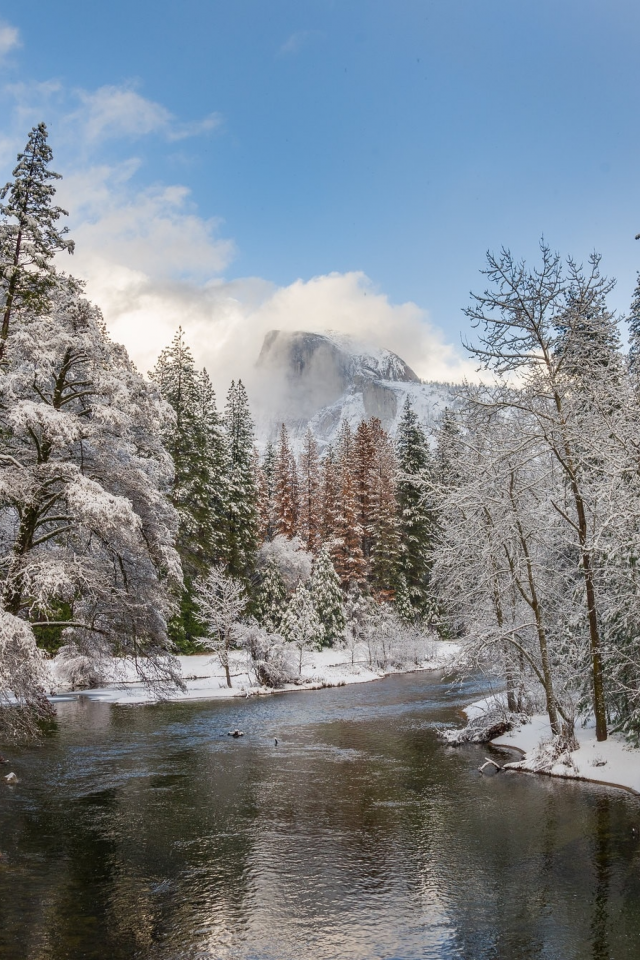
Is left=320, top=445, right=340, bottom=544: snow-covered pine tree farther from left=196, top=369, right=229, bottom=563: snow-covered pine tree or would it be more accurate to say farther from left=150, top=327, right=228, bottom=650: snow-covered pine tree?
left=150, top=327, right=228, bottom=650: snow-covered pine tree

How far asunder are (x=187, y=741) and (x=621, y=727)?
1389 cm

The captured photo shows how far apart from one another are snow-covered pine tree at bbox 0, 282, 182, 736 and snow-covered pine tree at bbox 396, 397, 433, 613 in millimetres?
42489

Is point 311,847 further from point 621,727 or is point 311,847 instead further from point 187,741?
point 187,741

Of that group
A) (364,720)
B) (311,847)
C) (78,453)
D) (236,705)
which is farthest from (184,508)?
(311,847)

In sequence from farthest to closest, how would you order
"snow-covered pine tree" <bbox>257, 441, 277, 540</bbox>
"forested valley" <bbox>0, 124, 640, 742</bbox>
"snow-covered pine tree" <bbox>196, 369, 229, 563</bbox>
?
"snow-covered pine tree" <bbox>257, 441, 277, 540</bbox> → "snow-covered pine tree" <bbox>196, 369, 229, 563</bbox> → "forested valley" <bbox>0, 124, 640, 742</bbox>

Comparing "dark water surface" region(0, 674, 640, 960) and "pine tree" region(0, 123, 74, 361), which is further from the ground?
"pine tree" region(0, 123, 74, 361)

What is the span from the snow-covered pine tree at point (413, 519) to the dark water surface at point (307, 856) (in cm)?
3560

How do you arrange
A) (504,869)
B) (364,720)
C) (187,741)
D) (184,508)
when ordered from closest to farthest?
(504,869) < (187,741) < (364,720) < (184,508)

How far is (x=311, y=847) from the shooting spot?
12312mm

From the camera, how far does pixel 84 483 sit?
1236cm

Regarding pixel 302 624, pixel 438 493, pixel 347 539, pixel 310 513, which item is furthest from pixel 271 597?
pixel 438 493

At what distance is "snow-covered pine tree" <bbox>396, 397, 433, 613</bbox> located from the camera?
185ft

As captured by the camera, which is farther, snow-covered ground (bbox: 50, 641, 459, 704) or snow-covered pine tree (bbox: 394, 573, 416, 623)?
snow-covered pine tree (bbox: 394, 573, 416, 623)

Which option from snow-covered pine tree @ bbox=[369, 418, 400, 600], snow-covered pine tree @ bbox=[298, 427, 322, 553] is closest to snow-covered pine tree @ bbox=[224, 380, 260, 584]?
snow-covered pine tree @ bbox=[298, 427, 322, 553]
